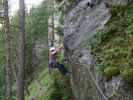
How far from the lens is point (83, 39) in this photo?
40.0 ft

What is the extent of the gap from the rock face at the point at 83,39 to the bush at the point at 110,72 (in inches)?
10.7

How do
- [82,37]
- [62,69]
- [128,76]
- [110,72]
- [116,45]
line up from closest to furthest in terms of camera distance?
[128,76]
[110,72]
[116,45]
[82,37]
[62,69]

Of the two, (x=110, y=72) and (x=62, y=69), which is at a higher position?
(x=110, y=72)

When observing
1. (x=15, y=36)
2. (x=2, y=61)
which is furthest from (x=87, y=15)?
(x=2, y=61)

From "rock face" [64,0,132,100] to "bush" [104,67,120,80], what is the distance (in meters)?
0.27

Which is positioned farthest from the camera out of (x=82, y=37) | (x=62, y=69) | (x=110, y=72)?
(x=62, y=69)

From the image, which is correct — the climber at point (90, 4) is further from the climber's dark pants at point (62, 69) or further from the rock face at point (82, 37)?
the climber's dark pants at point (62, 69)

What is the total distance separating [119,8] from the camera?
11781 millimetres

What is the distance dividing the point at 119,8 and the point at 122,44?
204 cm

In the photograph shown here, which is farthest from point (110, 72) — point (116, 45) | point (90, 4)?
point (90, 4)

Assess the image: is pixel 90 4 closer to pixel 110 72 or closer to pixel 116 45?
pixel 116 45

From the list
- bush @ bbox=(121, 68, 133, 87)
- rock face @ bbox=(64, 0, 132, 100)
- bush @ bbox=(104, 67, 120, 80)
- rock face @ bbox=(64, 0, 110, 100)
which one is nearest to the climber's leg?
rock face @ bbox=(64, 0, 132, 100)

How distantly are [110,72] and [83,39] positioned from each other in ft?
9.87

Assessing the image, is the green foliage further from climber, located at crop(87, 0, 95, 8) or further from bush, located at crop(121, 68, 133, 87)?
climber, located at crop(87, 0, 95, 8)
